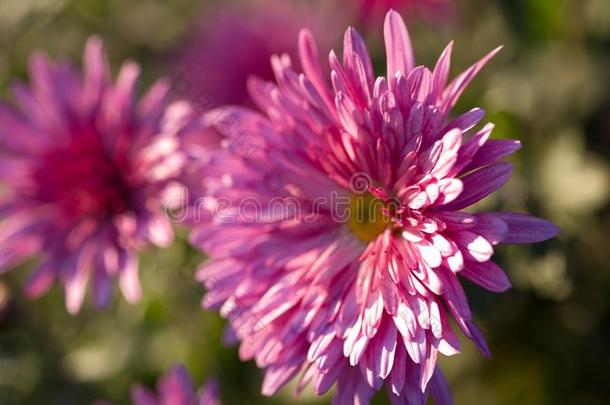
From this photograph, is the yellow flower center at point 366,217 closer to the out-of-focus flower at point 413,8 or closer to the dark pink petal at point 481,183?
the dark pink petal at point 481,183

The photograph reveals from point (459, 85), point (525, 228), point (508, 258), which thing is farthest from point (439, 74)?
point (508, 258)

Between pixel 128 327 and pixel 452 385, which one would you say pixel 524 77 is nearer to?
pixel 452 385

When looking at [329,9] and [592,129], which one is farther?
[329,9]

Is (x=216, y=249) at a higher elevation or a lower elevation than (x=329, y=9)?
lower

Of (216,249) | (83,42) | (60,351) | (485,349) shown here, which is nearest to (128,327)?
(60,351)

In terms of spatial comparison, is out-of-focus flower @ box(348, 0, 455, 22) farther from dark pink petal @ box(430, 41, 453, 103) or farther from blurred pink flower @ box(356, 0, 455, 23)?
dark pink petal @ box(430, 41, 453, 103)

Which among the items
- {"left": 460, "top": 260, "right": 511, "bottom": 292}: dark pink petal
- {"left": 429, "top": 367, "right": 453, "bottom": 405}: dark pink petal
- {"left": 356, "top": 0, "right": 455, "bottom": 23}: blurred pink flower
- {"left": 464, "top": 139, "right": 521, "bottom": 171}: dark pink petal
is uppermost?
{"left": 356, "top": 0, "right": 455, "bottom": 23}: blurred pink flower

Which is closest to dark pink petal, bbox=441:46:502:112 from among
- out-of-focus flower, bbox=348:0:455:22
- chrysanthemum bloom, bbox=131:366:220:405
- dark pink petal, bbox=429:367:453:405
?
dark pink petal, bbox=429:367:453:405

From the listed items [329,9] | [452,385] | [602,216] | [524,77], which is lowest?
[452,385]
